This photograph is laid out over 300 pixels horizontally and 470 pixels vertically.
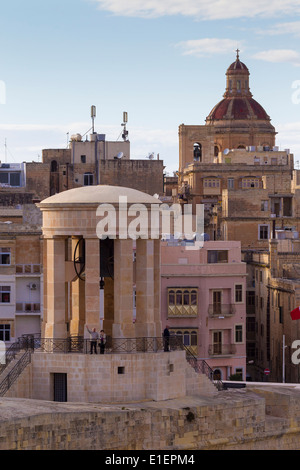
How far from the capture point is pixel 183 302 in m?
68.7

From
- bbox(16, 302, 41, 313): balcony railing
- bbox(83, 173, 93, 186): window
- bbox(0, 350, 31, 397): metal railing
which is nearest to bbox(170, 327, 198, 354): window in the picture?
bbox(16, 302, 41, 313): balcony railing

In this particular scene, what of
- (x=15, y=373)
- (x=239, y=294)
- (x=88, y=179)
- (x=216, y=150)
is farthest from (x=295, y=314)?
(x=216, y=150)

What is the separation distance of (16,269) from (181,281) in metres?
8.58

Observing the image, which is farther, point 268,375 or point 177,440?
point 268,375

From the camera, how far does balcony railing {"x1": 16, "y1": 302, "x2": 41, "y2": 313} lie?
63906mm

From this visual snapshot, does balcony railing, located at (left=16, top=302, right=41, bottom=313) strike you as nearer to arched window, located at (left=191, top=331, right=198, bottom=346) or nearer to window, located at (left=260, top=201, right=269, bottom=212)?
arched window, located at (left=191, top=331, right=198, bottom=346)

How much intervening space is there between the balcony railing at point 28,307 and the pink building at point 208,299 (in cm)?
688

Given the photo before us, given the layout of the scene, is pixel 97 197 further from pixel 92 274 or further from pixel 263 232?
pixel 263 232

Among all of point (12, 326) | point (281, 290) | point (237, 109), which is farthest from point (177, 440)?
point (237, 109)

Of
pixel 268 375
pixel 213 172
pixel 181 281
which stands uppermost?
pixel 213 172

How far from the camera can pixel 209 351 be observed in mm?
69250

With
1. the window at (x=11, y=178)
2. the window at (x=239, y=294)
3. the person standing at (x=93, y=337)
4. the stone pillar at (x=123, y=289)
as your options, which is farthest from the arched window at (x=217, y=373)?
the window at (x=11, y=178)

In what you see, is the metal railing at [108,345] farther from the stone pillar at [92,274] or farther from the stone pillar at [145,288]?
the stone pillar at [92,274]

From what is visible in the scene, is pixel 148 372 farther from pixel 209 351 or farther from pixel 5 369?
pixel 209 351
